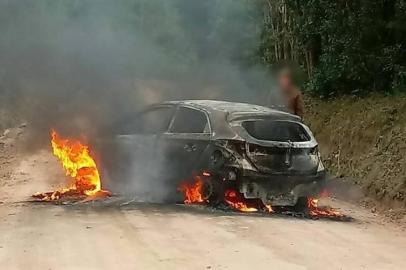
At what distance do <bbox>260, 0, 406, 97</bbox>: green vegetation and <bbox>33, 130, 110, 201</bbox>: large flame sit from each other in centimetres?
→ 741

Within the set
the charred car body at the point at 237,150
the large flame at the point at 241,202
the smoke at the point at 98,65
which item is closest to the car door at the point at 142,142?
the charred car body at the point at 237,150

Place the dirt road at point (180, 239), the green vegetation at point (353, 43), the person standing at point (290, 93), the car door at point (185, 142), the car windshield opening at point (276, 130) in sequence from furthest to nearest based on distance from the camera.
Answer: the green vegetation at point (353, 43)
the person standing at point (290, 93)
the car door at point (185, 142)
the car windshield opening at point (276, 130)
the dirt road at point (180, 239)

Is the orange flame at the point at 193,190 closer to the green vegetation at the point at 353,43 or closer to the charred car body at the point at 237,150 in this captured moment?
the charred car body at the point at 237,150

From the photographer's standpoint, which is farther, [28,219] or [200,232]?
[28,219]

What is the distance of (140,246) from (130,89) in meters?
7.00

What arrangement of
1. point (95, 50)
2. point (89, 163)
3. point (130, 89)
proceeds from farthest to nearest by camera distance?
point (95, 50) < point (130, 89) < point (89, 163)

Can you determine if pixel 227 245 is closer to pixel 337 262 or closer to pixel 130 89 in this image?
pixel 337 262

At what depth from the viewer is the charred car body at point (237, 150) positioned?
10.0 meters

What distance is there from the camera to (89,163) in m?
11.8

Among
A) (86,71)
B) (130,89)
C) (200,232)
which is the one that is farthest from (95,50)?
(200,232)

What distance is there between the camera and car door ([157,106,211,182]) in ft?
34.6

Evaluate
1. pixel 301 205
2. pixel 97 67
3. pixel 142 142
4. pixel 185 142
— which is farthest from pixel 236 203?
pixel 97 67

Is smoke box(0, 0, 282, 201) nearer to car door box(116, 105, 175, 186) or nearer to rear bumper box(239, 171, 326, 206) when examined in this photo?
car door box(116, 105, 175, 186)

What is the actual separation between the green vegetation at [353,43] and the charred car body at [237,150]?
6.03 metres
